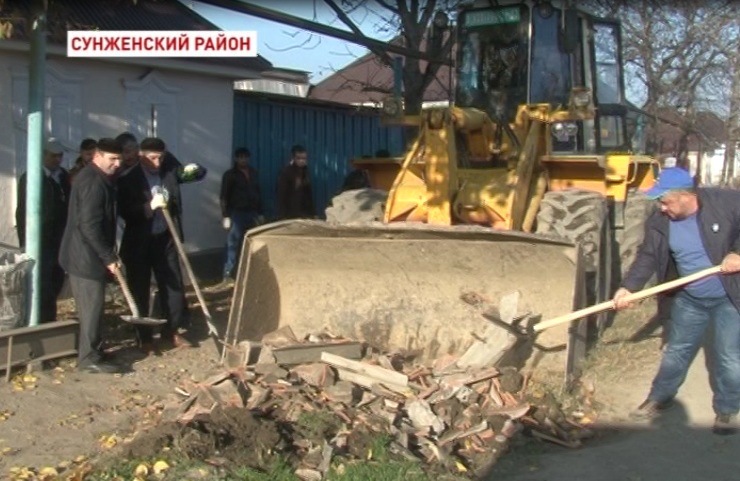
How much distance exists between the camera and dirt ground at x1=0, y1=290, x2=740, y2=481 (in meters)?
5.68

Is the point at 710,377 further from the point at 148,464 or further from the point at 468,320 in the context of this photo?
the point at 148,464

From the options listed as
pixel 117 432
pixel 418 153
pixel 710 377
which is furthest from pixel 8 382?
pixel 710 377

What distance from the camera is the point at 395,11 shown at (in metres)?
12.8

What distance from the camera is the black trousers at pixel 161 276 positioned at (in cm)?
847

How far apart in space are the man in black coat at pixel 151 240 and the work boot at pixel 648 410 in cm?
363

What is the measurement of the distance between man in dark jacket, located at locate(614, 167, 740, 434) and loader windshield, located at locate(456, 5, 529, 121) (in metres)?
3.01

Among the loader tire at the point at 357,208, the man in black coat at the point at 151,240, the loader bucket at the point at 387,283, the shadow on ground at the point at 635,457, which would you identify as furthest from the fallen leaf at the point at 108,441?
→ the loader tire at the point at 357,208

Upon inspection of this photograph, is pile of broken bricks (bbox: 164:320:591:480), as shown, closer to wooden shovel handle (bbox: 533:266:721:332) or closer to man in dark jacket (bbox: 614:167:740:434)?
wooden shovel handle (bbox: 533:266:721:332)

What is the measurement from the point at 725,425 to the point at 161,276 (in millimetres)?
4377

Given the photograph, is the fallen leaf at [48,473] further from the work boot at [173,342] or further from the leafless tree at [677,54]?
the leafless tree at [677,54]

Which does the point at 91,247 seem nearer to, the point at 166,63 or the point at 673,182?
the point at 673,182

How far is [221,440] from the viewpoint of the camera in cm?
564

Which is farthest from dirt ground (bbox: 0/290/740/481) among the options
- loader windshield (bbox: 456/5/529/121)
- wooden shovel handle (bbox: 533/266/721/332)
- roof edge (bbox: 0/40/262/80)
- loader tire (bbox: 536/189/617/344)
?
roof edge (bbox: 0/40/262/80)

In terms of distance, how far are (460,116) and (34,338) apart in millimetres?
3614
